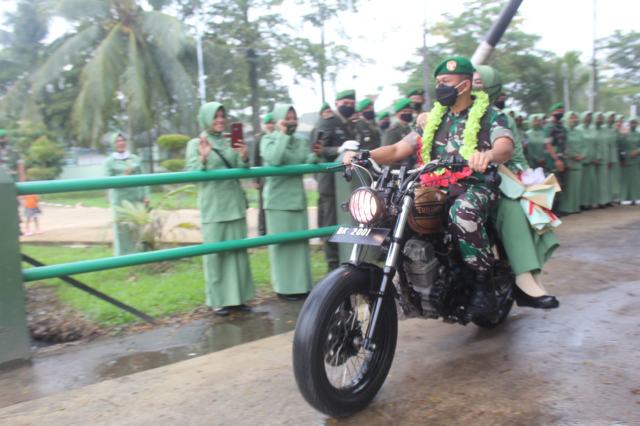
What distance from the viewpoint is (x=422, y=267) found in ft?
11.5

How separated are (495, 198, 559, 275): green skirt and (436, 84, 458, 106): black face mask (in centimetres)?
75

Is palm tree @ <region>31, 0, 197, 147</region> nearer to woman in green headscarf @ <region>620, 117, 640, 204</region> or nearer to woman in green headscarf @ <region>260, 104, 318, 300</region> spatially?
woman in green headscarf @ <region>620, 117, 640, 204</region>

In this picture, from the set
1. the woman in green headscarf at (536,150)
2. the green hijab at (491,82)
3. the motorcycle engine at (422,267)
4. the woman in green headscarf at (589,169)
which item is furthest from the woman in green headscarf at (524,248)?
the woman in green headscarf at (589,169)

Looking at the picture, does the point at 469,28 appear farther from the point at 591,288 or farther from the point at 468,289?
the point at 468,289

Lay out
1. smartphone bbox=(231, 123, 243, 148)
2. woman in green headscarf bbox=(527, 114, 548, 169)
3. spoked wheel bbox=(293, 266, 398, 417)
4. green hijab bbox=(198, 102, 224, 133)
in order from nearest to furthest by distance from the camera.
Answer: spoked wheel bbox=(293, 266, 398, 417), smartphone bbox=(231, 123, 243, 148), green hijab bbox=(198, 102, 224, 133), woman in green headscarf bbox=(527, 114, 548, 169)

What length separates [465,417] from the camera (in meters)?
3.09

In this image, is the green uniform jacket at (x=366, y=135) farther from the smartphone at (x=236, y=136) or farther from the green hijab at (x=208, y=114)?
the smartphone at (x=236, y=136)

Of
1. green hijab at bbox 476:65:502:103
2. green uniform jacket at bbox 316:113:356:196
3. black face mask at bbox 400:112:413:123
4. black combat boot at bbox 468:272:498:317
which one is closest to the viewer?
black combat boot at bbox 468:272:498:317

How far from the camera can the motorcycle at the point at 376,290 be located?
9.57 feet

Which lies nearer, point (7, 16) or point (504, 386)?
point (504, 386)

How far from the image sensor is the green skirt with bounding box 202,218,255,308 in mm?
5156

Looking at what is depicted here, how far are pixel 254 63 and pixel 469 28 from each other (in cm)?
822

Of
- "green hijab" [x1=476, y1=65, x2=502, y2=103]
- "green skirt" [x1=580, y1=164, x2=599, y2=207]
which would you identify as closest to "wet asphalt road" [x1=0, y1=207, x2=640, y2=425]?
"green hijab" [x1=476, y1=65, x2=502, y2=103]

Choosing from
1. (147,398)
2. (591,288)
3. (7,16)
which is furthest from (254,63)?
(147,398)
